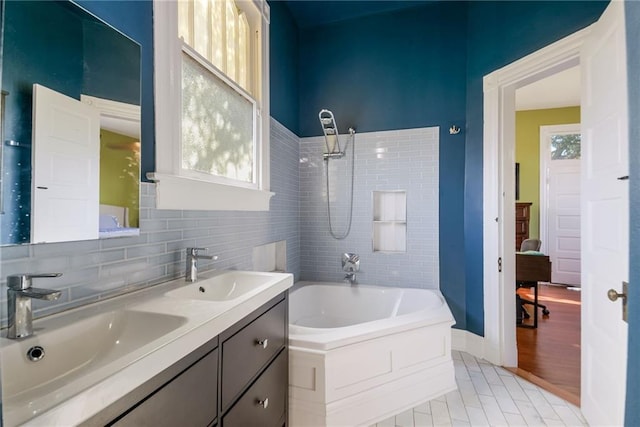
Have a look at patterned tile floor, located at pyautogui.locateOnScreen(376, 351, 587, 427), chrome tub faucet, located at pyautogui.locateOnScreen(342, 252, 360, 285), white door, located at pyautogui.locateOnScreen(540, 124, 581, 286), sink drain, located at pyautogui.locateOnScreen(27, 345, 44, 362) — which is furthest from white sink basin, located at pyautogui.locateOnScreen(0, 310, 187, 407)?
white door, located at pyautogui.locateOnScreen(540, 124, 581, 286)

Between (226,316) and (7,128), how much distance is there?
0.80 metres

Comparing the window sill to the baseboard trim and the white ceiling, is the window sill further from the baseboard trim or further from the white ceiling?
the white ceiling

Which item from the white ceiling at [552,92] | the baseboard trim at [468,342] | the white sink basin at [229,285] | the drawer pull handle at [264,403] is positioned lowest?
the baseboard trim at [468,342]

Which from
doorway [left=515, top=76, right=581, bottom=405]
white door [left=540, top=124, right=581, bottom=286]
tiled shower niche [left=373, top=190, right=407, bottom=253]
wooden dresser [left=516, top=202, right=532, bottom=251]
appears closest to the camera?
tiled shower niche [left=373, top=190, right=407, bottom=253]

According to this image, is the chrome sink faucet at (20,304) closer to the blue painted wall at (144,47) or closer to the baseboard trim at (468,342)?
the blue painted wall at (144,47)

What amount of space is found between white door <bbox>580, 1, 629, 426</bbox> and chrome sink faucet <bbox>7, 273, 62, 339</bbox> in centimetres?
217

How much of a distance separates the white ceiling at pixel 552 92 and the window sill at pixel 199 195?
394cm

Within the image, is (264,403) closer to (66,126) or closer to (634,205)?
(66,126)

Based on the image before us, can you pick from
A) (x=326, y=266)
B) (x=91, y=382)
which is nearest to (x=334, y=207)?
(x=326, y=266)

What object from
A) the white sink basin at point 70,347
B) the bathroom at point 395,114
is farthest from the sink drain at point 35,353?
the bathroom at point 395,114

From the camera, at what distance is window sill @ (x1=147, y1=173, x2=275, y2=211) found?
53.6 inches

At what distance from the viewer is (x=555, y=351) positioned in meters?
2.71

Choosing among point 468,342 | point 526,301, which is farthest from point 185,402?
point 526,301

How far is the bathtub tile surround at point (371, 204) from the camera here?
2.90 metres
